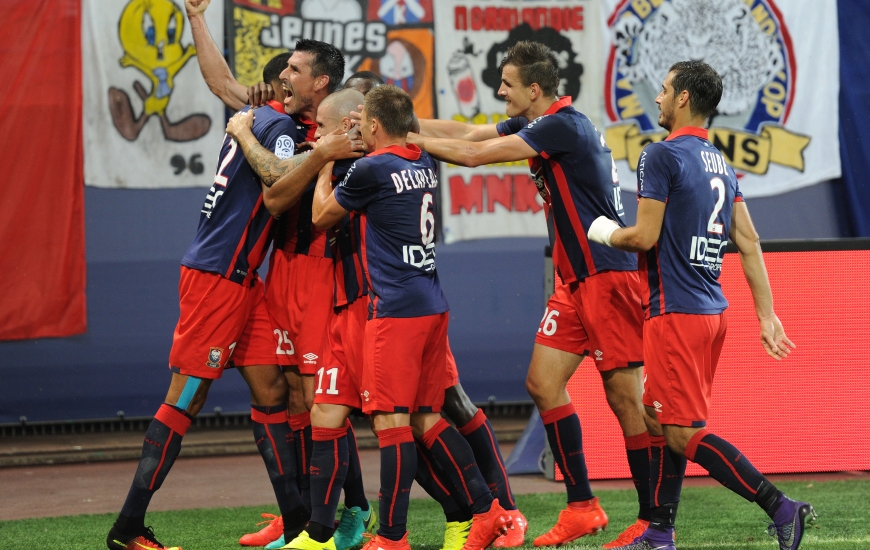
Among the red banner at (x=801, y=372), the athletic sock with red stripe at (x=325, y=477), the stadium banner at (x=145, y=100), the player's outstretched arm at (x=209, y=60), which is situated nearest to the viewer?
the athletic sock with red stripe at (x=325, y=477)

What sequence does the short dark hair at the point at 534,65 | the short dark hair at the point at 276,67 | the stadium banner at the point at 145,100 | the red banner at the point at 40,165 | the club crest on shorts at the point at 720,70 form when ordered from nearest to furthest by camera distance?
the short dark hair at the point at 534,65 < the short dark hair at the point at 276,67 < the red banner at the point at 40,165 < the stadium banner at the point at 145,100 < the club crest on shorts at the point at 720,70

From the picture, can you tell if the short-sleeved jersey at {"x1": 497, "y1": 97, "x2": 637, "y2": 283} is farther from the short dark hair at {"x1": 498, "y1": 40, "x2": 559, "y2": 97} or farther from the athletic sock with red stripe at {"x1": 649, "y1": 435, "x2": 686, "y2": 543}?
the athletic sock with red stripe at {"x1": 649, "y1": 435, "x2": 686, "y2": 543}

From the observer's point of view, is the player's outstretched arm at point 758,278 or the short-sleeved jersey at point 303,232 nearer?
the player's outstretched arm at point 758,278

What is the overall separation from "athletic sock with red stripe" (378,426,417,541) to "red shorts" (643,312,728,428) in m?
1.05

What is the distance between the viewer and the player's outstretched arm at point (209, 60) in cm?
572

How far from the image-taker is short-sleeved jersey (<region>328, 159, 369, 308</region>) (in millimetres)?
4742

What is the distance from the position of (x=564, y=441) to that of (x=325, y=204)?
5.21ft

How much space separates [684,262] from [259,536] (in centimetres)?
246

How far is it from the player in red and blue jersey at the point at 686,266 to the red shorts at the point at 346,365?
3.58ft

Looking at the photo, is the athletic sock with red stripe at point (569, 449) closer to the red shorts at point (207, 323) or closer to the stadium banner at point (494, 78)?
the red shorts at point (207, 323)

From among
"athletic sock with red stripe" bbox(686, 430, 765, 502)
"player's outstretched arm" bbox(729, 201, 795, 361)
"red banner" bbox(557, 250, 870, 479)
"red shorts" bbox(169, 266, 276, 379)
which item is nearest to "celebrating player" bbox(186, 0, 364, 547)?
"red shorts" bbox(169, 266, 276, 379)

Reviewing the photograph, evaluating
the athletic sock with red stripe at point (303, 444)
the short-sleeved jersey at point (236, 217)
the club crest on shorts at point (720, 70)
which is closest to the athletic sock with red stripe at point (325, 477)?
the athletic sock with red stripe at point (303, 444)

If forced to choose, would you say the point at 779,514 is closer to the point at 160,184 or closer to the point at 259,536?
the point at 259,536

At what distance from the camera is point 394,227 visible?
A: 14.7 ft
